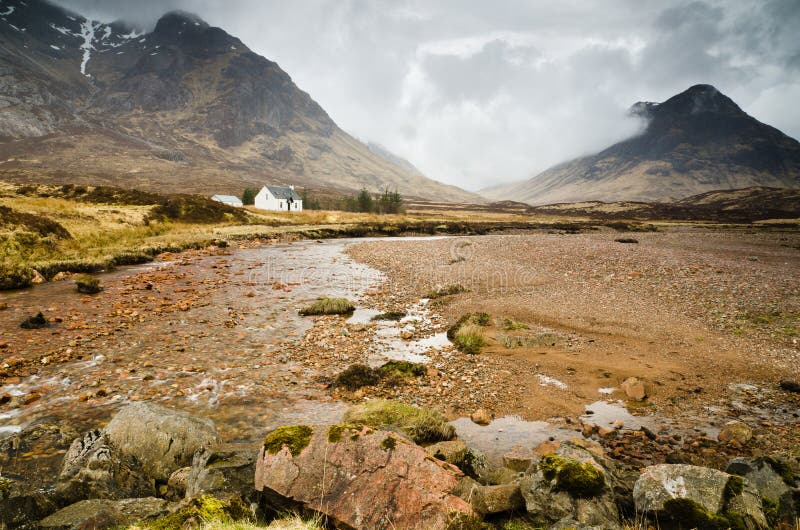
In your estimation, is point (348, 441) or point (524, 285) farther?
point (524, 285)

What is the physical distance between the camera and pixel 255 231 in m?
62.8

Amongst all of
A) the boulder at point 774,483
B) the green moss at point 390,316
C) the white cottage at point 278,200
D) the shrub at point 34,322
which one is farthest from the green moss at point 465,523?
→ the white cottage at point 278,200

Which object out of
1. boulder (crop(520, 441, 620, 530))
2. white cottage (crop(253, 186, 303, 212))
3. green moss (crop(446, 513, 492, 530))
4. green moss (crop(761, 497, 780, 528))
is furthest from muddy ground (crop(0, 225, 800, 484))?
white cottage (crop(253, 186, 303, 212))

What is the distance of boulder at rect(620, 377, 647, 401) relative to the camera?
11336mm

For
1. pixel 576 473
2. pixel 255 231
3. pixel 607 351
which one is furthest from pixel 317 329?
pixel 255 231

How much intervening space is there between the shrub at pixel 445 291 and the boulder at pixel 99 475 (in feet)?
59.3

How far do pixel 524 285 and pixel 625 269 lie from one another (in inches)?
370

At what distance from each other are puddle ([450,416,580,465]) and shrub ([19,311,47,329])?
17160 millimetres

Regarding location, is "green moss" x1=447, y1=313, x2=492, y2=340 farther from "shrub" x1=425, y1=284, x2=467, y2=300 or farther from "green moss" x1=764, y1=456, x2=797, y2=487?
"green moss" x1=764, y1=456, x2=797, y2=487

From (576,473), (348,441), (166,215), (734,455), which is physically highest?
(166,215)

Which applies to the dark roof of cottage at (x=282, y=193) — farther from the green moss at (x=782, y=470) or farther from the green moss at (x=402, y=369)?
the green moss at (x=782, y=470)

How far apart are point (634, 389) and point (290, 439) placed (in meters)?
10.5

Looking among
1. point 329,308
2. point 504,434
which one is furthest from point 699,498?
point 329,308

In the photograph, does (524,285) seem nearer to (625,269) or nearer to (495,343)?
(625,269)
